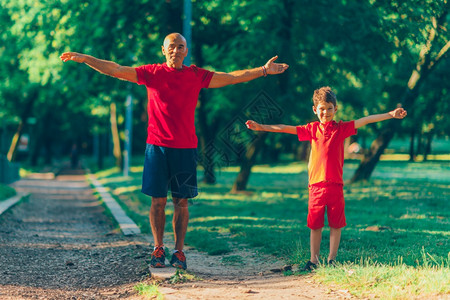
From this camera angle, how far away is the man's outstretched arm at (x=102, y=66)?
5145 millimetres

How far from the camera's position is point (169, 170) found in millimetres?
5457

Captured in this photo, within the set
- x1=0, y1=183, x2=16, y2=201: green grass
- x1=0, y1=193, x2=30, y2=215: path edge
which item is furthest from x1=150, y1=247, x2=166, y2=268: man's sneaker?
x1=0, y1=183, x2=16, y2=201: green grass

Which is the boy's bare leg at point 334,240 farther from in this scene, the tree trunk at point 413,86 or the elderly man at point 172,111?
the tree trunk at point 413,86

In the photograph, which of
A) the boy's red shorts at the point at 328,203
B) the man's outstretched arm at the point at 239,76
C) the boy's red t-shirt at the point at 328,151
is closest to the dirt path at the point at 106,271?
the boy's red shorts at the point at 328,203

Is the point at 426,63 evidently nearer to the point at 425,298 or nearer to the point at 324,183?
the point at 324,183

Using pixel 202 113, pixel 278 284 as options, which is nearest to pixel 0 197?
pixel 202 113

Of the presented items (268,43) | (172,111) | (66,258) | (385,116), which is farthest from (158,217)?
(268,43)

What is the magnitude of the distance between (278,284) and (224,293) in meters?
0.61

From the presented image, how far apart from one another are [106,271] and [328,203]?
249cm

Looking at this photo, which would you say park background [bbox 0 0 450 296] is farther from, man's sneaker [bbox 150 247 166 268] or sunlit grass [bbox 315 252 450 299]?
sunlit grass [bbox 315 252 450 299]

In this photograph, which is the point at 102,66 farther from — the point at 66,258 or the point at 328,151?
the point at 66,258

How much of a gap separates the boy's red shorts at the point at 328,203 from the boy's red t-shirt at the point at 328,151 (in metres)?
0.06

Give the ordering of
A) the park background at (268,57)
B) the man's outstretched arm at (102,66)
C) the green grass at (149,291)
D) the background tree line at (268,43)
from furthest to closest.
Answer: the background tree line at (268,43), the park background at (268,57), the man's outstretched arm at (102,66), the green grass at (149,291)

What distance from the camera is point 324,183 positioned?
545 centimetres
